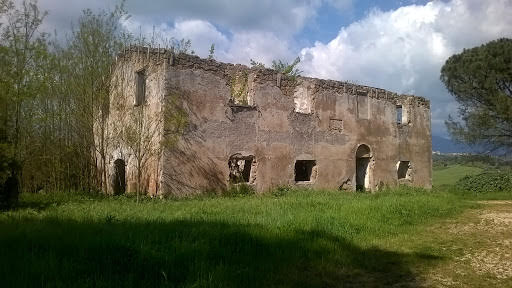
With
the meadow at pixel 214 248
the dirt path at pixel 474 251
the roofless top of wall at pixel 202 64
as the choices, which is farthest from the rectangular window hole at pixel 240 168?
the dirt path at pixel 474 251

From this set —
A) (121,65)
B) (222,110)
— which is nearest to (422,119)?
(222,110)

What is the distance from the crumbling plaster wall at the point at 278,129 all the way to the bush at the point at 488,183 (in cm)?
243

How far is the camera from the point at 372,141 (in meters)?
18.7

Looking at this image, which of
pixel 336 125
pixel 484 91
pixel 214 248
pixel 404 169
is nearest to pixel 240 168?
pixel 336 125

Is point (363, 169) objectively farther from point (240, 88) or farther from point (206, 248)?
point (206, 248)

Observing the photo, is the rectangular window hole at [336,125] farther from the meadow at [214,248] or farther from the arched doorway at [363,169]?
the meadow at [214,248]

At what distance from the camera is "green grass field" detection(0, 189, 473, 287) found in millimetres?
4520

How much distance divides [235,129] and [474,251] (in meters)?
8.39

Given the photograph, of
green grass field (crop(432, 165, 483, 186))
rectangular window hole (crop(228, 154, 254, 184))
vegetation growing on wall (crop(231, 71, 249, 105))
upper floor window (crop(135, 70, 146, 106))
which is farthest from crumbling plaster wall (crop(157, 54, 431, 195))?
green grass field (crop(432, 165, 483, 186))

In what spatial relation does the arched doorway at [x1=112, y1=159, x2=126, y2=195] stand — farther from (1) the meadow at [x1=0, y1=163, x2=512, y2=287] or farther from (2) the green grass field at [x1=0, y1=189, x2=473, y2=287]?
(2) the green grass field at [x1=0, y1=189, x2=473, y2=287]

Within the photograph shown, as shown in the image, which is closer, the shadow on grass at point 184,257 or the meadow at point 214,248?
the shadow on grass at point 184,257

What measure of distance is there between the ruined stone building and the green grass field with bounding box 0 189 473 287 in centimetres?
342

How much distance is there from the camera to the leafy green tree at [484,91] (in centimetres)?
2206

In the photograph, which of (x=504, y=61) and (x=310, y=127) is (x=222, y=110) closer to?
(x=310, y=127)
